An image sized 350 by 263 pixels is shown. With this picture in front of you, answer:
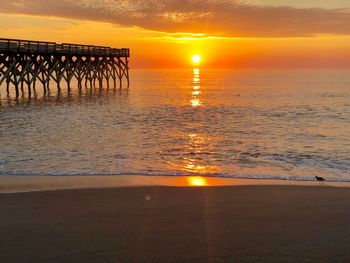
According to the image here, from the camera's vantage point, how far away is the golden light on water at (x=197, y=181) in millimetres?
7996

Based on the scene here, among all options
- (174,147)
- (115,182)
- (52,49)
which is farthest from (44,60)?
(115,182)

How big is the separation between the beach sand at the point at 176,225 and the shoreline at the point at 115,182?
0.52 metres

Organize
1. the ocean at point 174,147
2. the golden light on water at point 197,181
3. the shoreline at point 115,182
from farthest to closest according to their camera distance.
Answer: the ocean at point 174,147, the golden light on water at point 197,181, the shoreline at point 115,182

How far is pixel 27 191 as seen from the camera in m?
7.23

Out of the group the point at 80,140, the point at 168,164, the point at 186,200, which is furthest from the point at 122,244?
the point at 80,140

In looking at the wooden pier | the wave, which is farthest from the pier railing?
the wave

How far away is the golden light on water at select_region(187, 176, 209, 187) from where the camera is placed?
315 inches

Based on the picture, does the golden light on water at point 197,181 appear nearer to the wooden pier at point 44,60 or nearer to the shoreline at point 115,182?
the shoreline at point 115,182

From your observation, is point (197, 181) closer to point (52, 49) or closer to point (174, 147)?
point (174, 147)

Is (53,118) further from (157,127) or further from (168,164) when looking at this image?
(168,164)

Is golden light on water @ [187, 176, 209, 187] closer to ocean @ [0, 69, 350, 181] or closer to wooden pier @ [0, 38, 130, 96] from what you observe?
ocean @ [0, 69, 350, 181]

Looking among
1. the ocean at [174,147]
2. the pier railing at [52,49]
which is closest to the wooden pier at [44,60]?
the pier railing at [52,49]

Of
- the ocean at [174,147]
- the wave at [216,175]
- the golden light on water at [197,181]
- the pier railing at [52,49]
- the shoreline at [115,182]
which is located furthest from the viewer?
the pier railing at [52,49]

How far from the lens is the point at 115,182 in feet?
26.8
